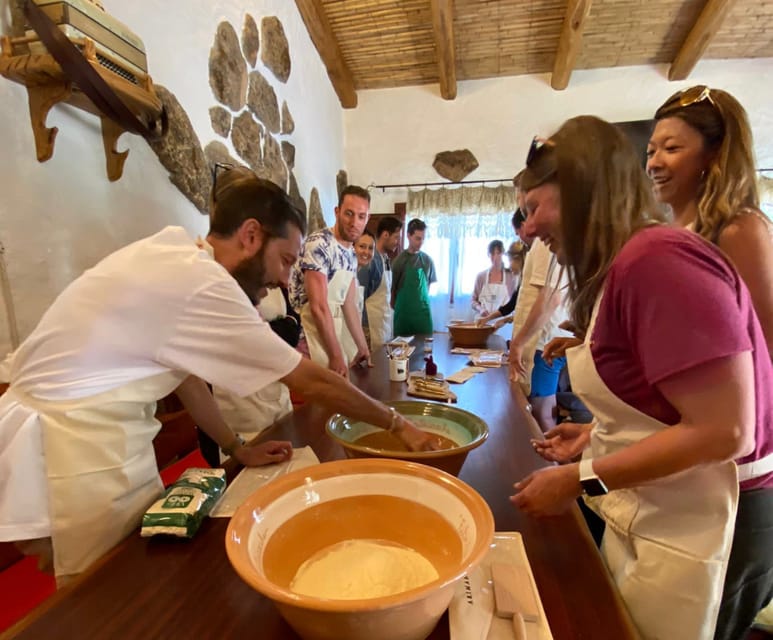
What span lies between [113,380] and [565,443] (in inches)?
38.0

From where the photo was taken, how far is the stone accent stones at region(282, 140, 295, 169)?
3.59 meters

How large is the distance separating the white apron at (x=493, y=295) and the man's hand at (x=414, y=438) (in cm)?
393

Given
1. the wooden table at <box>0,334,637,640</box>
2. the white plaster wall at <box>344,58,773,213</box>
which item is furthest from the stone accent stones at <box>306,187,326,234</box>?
the wooden table at <box>0,334,637,640</box>

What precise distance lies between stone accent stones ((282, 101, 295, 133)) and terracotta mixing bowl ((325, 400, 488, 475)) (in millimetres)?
3226

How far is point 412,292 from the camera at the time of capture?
373 cm

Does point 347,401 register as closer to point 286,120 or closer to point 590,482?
point 590,482

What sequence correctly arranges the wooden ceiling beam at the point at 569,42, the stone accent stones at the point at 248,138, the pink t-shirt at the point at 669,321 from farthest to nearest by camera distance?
1. the wooden ceiling beam at the point at 569,42
2. the stone accent stones at the point at 248,138
3. the pink t-shirt at the point at 669,321

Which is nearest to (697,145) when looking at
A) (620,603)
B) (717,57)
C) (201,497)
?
(620,603)

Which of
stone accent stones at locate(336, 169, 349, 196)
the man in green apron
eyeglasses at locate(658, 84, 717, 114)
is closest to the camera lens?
eyeglasses at locate(658, 84, 717, 114)

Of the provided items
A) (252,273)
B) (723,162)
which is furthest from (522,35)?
(252,273)

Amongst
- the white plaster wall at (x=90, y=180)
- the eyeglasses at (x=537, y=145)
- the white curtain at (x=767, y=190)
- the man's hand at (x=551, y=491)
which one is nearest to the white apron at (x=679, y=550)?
the man's hand at (x=551, y=491)

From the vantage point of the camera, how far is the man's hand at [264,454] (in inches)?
37.8

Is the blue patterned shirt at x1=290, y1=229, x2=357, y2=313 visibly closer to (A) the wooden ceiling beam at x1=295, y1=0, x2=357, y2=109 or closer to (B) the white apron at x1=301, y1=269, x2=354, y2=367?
(B) the white apron at x1=301, y1=269, x2=354, y2=367

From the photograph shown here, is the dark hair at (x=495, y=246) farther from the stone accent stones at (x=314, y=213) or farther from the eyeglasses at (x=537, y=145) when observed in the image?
the eyeglasses at (x=537, y=145)
